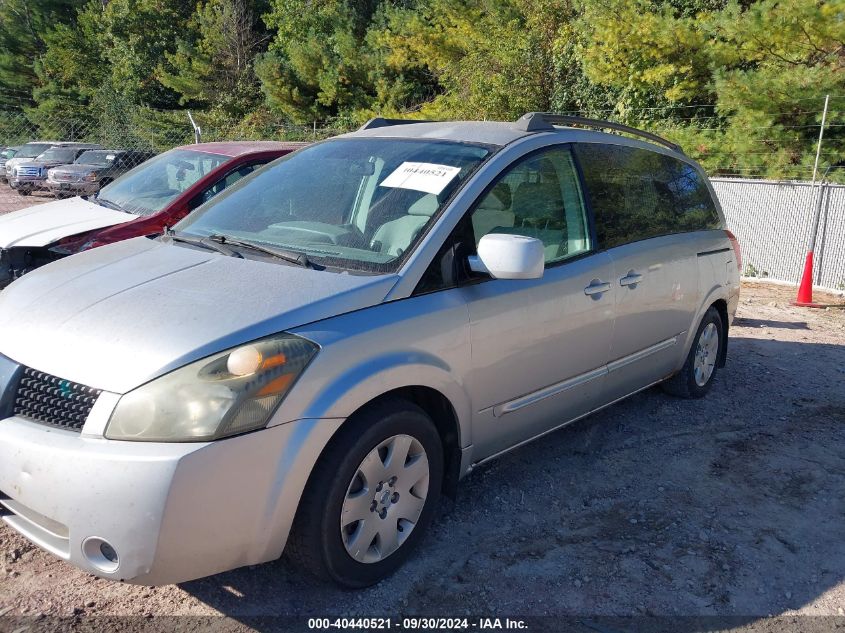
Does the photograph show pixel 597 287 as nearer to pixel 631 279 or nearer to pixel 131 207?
pixel 631 279

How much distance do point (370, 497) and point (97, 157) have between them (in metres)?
19.7

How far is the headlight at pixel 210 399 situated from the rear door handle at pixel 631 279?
214cm

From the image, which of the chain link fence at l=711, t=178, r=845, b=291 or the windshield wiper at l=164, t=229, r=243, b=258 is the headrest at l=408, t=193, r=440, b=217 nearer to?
the windshield wiper at l=164, t=229, r=243, b=258

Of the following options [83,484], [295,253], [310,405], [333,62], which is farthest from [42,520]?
[333,62]

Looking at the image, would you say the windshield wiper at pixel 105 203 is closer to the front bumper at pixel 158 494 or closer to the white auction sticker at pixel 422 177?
the white auction sticker at pixel 422 177

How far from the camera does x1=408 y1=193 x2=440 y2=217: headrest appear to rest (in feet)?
10.8

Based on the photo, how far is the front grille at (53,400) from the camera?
2.49 meters

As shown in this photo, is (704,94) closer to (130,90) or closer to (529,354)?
(529,354)

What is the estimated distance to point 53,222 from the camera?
21.0 feet

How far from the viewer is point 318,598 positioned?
2.94m

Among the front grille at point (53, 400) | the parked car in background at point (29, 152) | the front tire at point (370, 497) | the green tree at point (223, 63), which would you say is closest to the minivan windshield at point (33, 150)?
the parked car in background at point (29, 152)

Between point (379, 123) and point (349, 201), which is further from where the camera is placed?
point (379, 123)

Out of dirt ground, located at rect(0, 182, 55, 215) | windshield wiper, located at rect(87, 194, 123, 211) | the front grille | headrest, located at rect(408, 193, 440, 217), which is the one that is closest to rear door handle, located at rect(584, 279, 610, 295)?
headrest, located at rect(408, 193, 440, 217)

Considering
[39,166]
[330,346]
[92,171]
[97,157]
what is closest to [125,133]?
[39,166]
